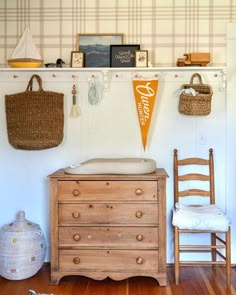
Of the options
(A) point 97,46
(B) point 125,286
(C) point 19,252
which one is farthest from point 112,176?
(A) point 97,46

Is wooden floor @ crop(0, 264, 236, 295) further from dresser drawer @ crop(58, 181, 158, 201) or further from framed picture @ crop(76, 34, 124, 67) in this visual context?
framed picture @ crop(76, 34, 124, 67)

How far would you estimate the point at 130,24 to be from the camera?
11.2 ft

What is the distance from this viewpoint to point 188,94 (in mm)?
3215

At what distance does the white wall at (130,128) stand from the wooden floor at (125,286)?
1.33 feet

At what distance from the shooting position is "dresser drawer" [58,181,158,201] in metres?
2.91

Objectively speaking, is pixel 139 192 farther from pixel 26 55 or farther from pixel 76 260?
pixel 26 55

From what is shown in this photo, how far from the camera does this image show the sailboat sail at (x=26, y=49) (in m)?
3.34

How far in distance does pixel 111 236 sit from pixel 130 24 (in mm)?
1901

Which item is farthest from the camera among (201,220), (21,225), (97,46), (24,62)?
(97,46)

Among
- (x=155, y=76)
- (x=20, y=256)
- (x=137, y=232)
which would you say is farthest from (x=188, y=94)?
(x=20, y=256)

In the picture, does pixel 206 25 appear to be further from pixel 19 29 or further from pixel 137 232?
pixel 137 232

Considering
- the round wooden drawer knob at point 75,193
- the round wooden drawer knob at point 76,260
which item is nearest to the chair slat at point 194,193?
the round wooden drawer knob at point 75,193

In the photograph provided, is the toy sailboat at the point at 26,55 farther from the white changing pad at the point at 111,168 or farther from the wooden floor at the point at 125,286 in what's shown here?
the wooden floor at the point at 125,286

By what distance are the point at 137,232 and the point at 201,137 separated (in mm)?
1091
